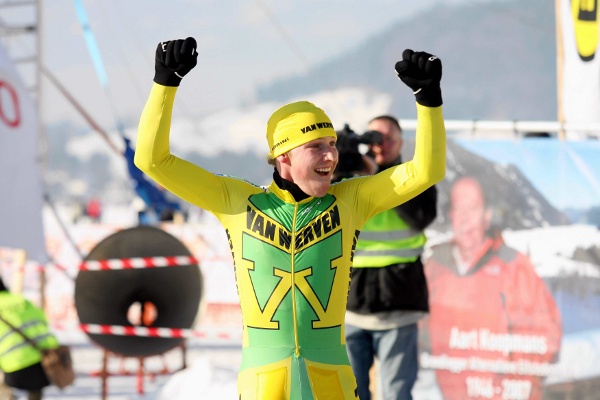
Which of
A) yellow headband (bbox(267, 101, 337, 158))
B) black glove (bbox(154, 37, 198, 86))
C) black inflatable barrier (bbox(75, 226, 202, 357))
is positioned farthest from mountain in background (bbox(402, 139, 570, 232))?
black glove (bbox(154, 37, 198, 86))

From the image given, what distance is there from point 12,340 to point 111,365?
4.48m

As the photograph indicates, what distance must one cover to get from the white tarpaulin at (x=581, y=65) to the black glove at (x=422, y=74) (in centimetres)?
376

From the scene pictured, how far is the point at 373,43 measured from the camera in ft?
162

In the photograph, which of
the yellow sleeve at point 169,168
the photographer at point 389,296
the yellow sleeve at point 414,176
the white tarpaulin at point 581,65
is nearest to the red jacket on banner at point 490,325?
the white tarpaulin at point 581,65

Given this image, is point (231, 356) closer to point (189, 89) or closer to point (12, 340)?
point (12, 340)

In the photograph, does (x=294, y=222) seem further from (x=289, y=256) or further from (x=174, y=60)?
(x=174, y=60)

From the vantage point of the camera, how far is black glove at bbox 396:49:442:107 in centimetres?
351

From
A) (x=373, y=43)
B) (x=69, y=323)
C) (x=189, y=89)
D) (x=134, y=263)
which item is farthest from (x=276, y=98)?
(x=134, y=263)

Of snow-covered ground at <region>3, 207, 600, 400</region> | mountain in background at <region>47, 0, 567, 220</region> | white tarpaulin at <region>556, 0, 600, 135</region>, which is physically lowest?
snow-covered ground at <region>3, 207, 600, 400</region>

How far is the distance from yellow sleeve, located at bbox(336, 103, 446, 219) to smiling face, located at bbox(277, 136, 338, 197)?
19cm

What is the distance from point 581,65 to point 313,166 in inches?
155

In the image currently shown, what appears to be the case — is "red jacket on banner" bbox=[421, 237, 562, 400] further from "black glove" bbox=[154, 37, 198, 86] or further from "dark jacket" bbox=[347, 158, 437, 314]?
"black glove" bbox=[154, 37, 198, 86]

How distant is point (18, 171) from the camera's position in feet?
25.8

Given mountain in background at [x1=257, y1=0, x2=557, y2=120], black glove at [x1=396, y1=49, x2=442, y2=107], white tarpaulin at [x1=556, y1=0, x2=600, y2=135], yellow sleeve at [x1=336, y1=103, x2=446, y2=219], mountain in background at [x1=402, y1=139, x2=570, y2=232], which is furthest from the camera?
mountain in background at [x1=257, y1=0, x2=557, y2=120]
